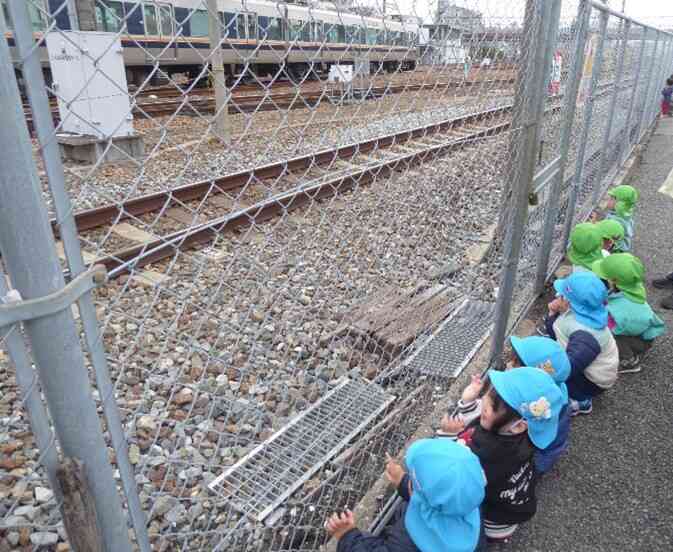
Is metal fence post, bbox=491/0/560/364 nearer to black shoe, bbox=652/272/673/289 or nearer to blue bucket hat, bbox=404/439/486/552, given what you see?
blue bucket hat, bbox=404/439/486/552

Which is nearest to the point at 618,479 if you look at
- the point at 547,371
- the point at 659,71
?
the point at 547,371

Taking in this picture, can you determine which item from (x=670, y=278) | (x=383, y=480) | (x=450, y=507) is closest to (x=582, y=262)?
(x=670, y=278)

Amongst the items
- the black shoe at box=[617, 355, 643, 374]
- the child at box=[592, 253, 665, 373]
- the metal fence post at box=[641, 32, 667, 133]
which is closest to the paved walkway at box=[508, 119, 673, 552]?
the black shoe at box=[617, 355, 643, 374]

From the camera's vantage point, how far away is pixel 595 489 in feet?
9.13

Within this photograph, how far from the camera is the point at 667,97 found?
17.7m

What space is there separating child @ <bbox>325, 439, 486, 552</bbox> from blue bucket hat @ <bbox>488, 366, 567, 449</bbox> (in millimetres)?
383

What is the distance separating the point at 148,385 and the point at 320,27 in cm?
207

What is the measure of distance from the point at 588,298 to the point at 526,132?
3.32 feet

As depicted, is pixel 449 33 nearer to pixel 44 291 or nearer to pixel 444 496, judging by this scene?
pixel 444 496

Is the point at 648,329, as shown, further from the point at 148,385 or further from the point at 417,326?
the point at 148,385

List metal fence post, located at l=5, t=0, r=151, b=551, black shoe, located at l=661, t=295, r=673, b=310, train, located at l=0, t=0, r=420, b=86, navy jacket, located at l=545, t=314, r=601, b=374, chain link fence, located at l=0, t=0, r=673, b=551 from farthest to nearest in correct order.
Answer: black shoe, located at l=661, t=295, r=673, b=310
navy jacket, located at l=545, t=314, r=601, b=374
train, located at l=0, t=0, r=420, b=86
chain link fence, located at l=0, t=0, r=673, b=551
metal fence post, located at l=5, t=0, r=151, b=551

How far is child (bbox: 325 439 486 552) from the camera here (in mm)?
1879

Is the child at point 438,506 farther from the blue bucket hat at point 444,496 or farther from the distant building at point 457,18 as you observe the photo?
the distant building at point 457,18

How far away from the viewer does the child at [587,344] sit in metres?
3.13
